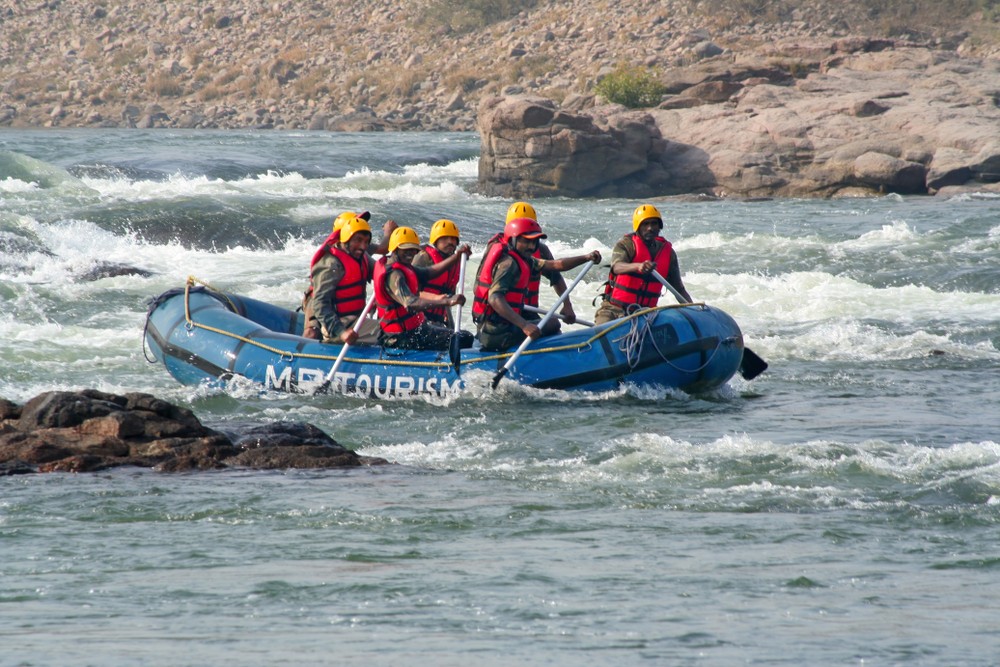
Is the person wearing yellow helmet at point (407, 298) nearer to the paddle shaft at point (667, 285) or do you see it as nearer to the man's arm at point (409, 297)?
the man's arm at point (409, 297)

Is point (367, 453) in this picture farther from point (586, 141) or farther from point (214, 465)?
point (586, 141)

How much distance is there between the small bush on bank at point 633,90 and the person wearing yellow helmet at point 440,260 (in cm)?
2099

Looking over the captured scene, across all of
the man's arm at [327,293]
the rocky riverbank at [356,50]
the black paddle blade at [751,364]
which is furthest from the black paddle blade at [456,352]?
the rocky riverbank at [356,50]

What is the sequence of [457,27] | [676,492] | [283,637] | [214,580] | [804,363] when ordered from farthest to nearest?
[457,27] < [804,363] < [676,492] < [214,580] < [283,637]

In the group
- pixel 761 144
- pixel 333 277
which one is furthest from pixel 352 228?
pixel 761 144

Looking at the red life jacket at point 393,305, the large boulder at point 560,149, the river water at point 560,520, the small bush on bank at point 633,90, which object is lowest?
the river water at point 560,520

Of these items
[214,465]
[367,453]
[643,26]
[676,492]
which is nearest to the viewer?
[676,492]

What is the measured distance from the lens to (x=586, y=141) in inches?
1076

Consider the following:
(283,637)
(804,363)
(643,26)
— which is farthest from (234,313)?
(643,26)

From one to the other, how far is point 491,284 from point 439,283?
647 millimetres

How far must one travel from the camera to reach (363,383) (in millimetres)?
11195

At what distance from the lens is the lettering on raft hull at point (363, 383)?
434 inches

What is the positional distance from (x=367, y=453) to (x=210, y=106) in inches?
1844

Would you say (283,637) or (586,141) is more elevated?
(586,141)
